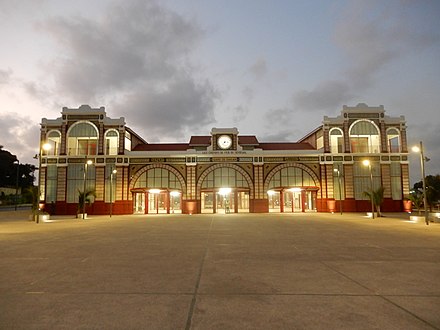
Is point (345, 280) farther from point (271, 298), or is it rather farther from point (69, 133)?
point (69, 133)

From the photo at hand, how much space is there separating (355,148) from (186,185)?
78.9ft

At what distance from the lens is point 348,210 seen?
40.0m

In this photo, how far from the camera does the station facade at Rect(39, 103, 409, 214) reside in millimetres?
40188

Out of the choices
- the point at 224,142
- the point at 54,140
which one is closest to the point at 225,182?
the point at 224,142

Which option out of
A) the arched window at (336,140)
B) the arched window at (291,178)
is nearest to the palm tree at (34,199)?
the arched window at (291,178)

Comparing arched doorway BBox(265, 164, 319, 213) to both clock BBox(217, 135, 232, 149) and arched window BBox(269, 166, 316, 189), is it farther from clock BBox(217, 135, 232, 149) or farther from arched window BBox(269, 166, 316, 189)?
clock BBox(217, 135, 232, 149)

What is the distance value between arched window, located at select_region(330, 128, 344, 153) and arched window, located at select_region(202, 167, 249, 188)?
1318 centimetres

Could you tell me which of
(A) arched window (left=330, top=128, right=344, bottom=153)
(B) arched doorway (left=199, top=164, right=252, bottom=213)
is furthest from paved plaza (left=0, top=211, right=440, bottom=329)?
(A) arched window (left=330, top=128, right=344, bottom=153)

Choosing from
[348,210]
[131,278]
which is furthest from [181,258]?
[348,210]

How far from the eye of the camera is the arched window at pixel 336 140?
4159 cm

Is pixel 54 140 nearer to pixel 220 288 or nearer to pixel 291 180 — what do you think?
pixel 291 180

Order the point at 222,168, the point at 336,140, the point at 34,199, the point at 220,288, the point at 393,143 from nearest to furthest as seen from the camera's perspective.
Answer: the point at 220,288 → the point at 34,199 → the point at 222,168 → the point at 336,140 → the point at 393,143

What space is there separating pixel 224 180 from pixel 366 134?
20696 mm

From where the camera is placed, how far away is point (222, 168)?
4109 centimetres
